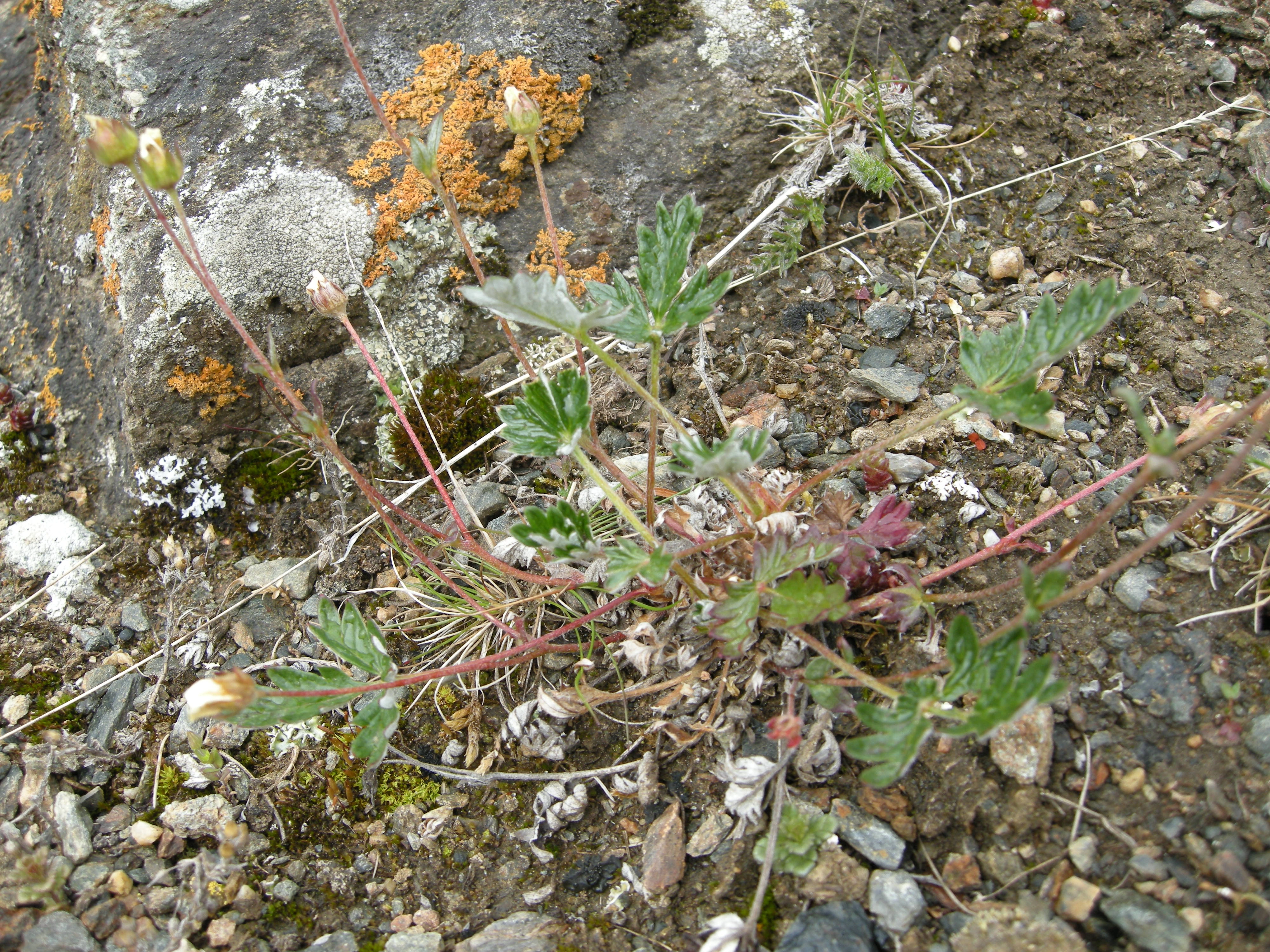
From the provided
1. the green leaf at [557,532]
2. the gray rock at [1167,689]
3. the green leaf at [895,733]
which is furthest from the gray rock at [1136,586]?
the green leaf at [557,532]

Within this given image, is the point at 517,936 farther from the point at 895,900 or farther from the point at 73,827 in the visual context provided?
the point at 73,827

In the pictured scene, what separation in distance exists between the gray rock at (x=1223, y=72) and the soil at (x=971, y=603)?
0.09 ft

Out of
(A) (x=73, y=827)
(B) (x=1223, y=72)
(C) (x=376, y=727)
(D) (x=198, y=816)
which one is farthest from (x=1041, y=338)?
(A) (x=73, y=827)

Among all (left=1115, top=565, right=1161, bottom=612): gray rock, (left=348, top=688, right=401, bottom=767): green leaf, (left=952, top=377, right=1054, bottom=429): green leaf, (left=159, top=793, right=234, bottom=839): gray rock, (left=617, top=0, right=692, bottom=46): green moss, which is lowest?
(left=1115, top=565, right=1161, bottom=612): gray rock

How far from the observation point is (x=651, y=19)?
3186 mm

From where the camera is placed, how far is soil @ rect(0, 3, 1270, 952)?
1763 millimetres

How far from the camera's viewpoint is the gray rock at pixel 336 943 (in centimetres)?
190

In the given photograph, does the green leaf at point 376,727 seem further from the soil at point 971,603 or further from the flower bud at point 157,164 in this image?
the flower bud at point 157,164

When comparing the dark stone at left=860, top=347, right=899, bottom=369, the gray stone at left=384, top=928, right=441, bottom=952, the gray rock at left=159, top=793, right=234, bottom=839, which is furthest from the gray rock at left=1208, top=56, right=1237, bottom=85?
the gray rock at left=159, top=793, right=234, bottom=839

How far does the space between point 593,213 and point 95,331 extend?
1893 mm

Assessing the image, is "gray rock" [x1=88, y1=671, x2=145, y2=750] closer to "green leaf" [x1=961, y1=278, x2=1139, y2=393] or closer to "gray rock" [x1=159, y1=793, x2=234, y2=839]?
"gray rock" [x1=159, y1=793, x2=234, y2=839]

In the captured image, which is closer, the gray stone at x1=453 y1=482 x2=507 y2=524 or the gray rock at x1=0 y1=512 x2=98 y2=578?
the gray stone at x1=453 y1=482 x2=507 y2=524

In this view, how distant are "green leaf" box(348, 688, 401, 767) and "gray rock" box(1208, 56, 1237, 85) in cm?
353

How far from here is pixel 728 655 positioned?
1.98 meters
